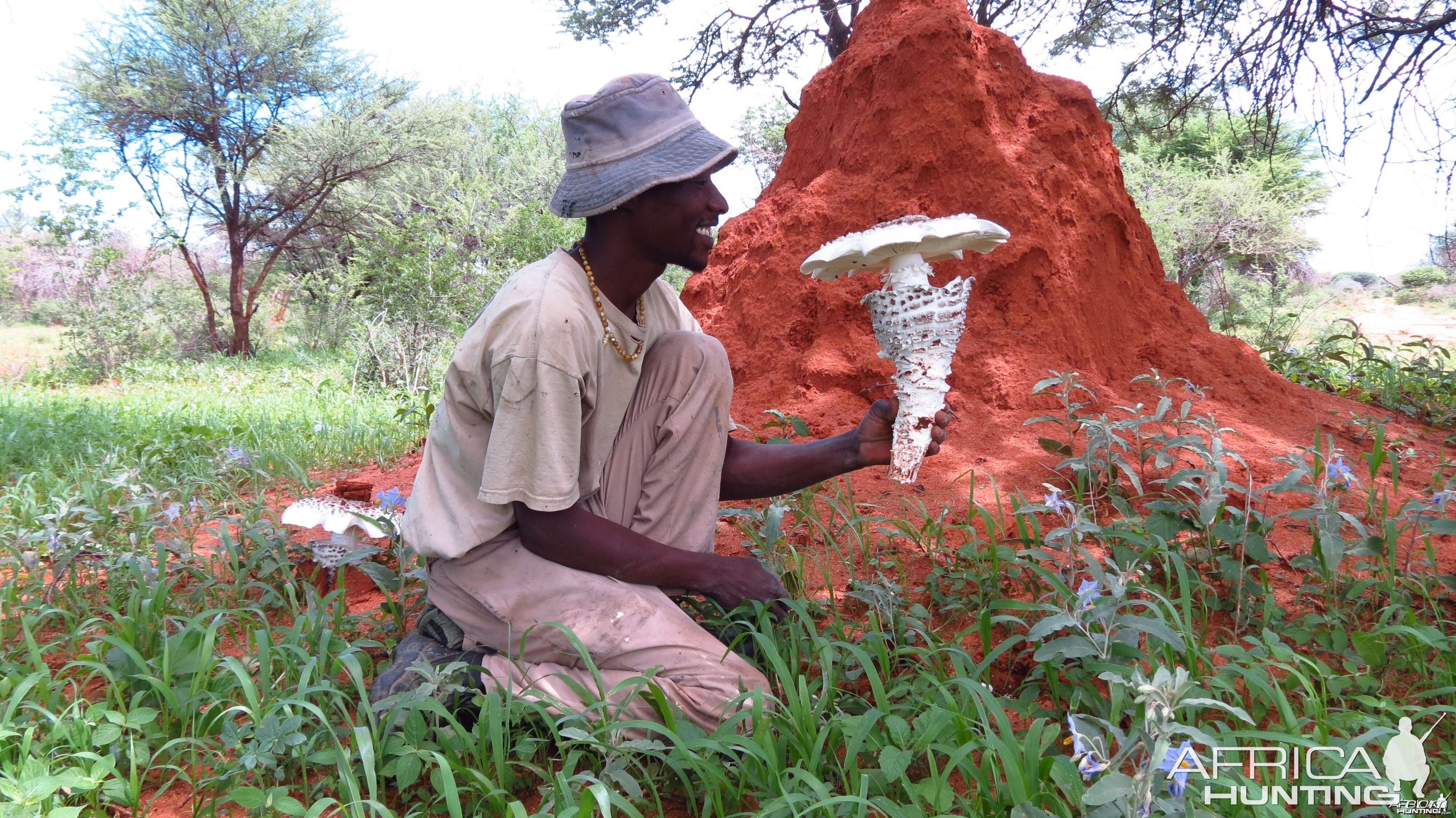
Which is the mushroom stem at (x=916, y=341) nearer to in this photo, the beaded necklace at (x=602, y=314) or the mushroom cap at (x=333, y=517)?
the beaded necklace at (x=602, y=314)

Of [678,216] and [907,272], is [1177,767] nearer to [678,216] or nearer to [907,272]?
[907,272]

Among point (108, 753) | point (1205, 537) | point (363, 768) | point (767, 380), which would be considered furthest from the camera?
point (767, 380)

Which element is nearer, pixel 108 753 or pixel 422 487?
pixel 108 753

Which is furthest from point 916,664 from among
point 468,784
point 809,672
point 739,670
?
point 468,784

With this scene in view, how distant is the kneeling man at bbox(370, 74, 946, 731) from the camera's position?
164 centimetres

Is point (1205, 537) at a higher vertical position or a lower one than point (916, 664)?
higher

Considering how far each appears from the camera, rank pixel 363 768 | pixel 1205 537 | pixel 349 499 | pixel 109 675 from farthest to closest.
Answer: pixel 349 499, pixel 1205 537, pixel 109 675, pixel 363 768

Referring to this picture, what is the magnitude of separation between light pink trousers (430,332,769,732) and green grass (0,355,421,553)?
1.45 m

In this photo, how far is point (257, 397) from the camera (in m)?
6.87

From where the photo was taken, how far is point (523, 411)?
1611mm

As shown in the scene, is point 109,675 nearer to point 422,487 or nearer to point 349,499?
point 422,487

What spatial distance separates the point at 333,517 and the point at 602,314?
4.00 feet

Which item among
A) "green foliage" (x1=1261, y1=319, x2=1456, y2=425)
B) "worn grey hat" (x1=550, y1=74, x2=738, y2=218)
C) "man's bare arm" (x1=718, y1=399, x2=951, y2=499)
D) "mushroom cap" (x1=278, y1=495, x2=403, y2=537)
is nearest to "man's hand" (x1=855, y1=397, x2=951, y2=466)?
"man's bare arm" (x1=718, y1=399, x2=951, y2=499)

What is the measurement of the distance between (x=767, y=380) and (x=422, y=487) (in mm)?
1947
